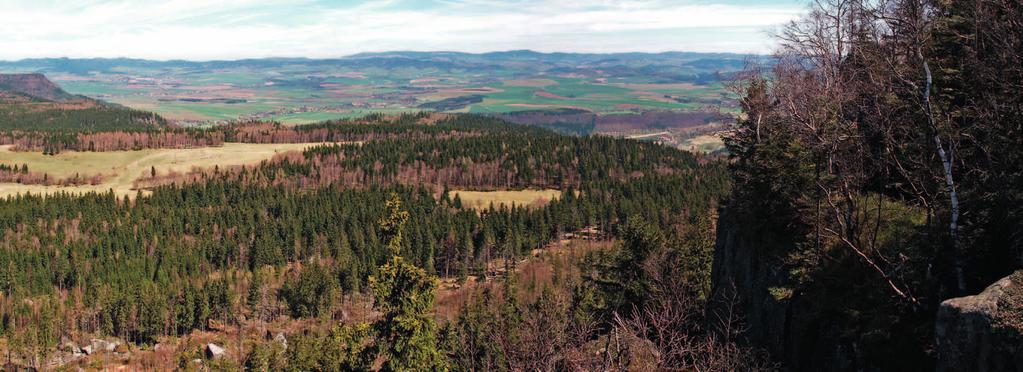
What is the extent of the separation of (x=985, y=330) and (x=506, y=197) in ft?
522

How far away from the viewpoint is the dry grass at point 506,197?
16644cm

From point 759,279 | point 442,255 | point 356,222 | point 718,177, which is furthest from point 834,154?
point 718,177

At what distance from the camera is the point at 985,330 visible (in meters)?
15.4

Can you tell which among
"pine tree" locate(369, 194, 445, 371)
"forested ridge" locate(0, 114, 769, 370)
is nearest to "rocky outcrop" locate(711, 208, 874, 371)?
"forested ridge" locate(0, 114, 769, 370)

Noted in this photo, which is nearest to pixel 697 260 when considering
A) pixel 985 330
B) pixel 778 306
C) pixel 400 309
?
pixel 778 306

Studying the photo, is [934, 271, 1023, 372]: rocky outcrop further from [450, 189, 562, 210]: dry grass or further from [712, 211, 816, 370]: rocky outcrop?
[450, 189, 562, 210]: dry grass

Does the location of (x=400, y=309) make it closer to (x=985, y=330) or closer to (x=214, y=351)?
(x=985, y=330)

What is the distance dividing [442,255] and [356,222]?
27.6 meters

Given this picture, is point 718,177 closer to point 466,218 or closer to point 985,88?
point 466,218

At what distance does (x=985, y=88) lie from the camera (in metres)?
22.3

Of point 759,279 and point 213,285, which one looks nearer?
point 759,279

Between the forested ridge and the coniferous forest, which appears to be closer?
the coniferous forest

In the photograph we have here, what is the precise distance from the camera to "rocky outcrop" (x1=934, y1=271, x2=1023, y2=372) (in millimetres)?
14787

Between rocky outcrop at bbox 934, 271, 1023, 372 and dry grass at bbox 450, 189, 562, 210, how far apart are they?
480 feet
